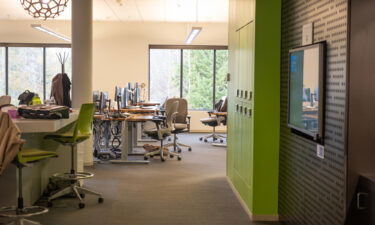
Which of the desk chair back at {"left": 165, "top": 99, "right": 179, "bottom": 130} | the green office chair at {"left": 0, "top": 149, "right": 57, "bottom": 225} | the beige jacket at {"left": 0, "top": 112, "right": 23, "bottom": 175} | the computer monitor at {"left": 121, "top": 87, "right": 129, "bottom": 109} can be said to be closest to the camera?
the beige jacket at {"left": 0, "top": 112, "right": 23, "bottom": 175}

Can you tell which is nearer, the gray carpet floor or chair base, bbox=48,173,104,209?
the gray carpet floor

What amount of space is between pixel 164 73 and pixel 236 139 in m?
7.83

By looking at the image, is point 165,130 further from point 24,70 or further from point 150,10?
point 24,70

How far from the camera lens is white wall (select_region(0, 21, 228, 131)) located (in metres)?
13.3

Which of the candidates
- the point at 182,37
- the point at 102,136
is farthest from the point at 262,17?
the point at 182,37

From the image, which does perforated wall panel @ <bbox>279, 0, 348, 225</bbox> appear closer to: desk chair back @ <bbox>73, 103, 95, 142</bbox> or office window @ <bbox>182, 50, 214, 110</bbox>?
desk chair back @ <bbox>73, 103, 95, 142</bbox>

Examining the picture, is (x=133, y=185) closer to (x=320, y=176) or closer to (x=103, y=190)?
(x=103, y=190)

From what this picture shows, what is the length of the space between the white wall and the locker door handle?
33.9 ft

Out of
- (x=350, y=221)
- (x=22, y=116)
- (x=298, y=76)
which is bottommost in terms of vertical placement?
(x=350, y=221)

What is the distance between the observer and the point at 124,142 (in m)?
8.23

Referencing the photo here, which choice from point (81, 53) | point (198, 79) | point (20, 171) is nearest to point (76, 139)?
point (20, 171)

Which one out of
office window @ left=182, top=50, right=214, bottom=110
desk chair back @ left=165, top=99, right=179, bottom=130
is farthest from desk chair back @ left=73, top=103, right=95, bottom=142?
A: office window @ left=182, top=50, right=214, bottom=110

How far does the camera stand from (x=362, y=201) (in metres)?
2.96

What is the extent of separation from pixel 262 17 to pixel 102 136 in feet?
19.9
